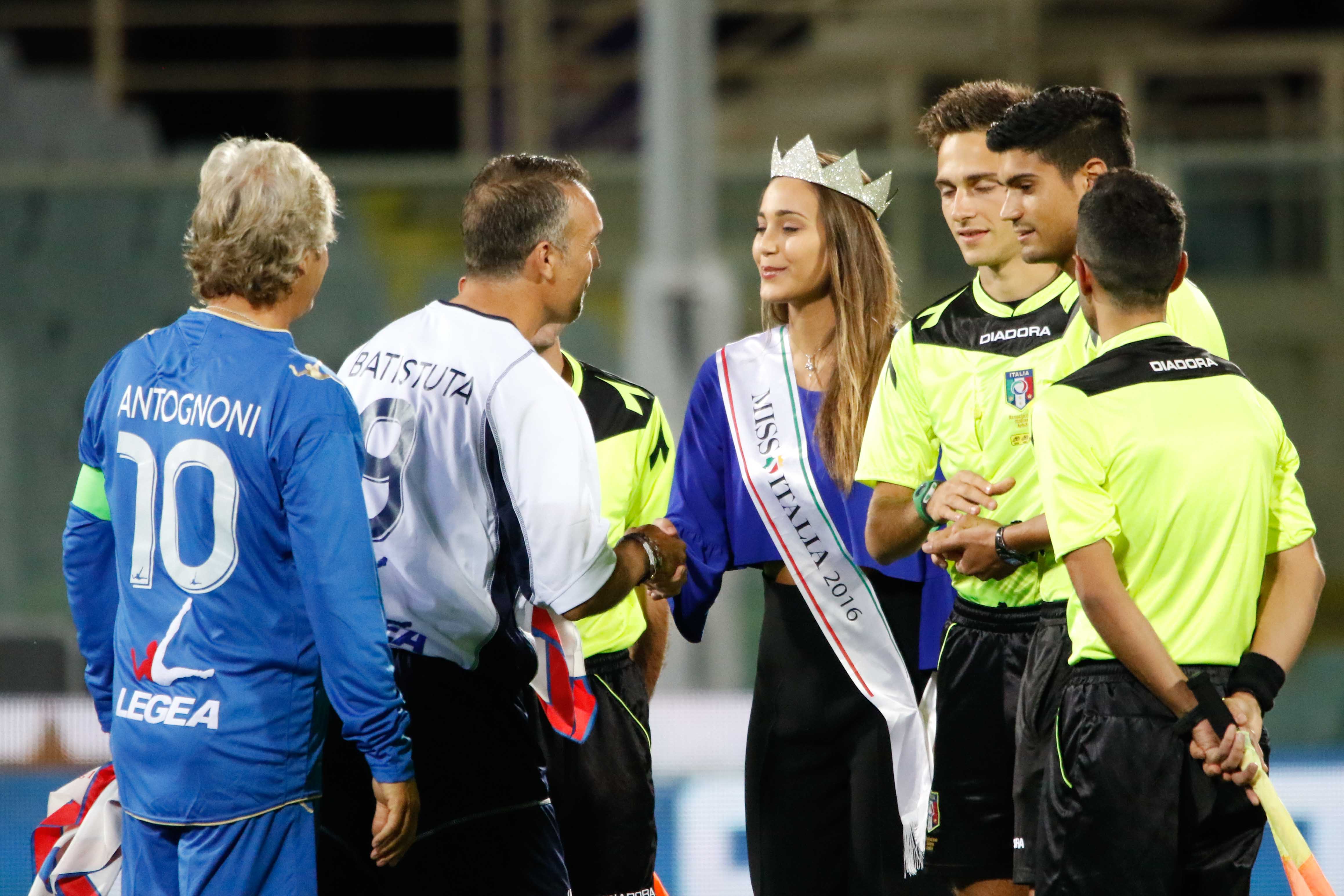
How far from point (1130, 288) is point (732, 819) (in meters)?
2.72

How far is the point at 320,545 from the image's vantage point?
2.38 metres

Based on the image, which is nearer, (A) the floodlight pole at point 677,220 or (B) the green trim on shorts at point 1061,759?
(B) the green trim on shorts at point 1061,759

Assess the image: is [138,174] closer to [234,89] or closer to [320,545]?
[234,89]

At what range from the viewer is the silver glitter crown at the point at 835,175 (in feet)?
11.3

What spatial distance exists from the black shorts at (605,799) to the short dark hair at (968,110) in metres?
1.42

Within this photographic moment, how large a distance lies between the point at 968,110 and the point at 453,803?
1.71 m

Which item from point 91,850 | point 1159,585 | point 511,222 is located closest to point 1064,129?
point 1159,585

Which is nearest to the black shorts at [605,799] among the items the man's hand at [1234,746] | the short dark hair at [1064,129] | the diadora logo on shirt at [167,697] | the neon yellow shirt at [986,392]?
the neon yellow shirt at [986,392]

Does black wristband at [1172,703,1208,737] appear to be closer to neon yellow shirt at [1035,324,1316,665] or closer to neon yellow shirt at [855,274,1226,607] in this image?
neon yellow shirt at [1035,324,1316,665]

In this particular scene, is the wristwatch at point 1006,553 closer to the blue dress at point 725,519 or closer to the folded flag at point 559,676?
the blue dress at point 725,519

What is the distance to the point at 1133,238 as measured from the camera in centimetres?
252

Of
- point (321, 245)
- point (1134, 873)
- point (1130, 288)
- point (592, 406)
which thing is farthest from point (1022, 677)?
point (321, 245)

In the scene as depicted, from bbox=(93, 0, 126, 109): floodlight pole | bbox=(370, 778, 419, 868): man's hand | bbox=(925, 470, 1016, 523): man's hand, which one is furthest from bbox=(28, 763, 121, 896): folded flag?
bbox=(93, 0, 126, 109): floodlight pole

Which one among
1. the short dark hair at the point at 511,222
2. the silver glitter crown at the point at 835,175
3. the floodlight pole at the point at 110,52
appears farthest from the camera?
the floodlight pole at the point at 110,52
